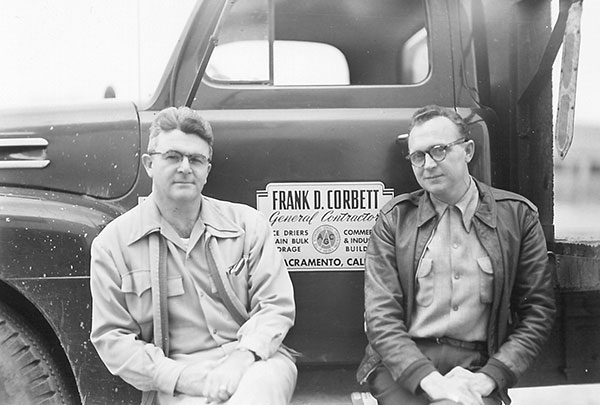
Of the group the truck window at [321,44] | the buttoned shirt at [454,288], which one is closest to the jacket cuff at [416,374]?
the buttoned shirt at [454,288]

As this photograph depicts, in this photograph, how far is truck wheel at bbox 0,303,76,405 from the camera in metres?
2.47

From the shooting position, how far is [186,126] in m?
2.25

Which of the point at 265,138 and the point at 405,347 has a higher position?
the point at 265,138

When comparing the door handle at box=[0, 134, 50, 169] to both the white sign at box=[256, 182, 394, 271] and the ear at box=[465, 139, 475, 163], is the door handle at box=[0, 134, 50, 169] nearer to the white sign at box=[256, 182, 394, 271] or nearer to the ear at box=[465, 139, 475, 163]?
the white sign at box=[256, 182, 394, 271]

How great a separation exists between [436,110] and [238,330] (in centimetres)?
97

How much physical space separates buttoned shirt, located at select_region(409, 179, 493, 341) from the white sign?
332mm

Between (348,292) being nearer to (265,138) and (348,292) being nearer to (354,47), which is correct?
(265,138)

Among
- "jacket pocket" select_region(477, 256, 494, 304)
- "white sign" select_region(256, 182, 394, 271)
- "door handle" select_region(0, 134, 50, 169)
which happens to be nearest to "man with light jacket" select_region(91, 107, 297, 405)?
"white sign" select_region(256, 182, 394, 271)

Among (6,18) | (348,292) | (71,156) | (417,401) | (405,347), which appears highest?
(6,18)

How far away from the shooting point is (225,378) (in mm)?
2100

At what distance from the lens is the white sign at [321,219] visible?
2.60 metres

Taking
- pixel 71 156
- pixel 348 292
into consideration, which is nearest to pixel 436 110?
pixel 348 292

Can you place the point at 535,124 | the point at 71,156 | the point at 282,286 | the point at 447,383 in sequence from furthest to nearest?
the point at 535,124 → the point at 71,156 → the point at 282,286 → the point at 447,383

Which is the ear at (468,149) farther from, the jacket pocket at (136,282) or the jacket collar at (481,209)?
the jacket pocket at (136,282)
